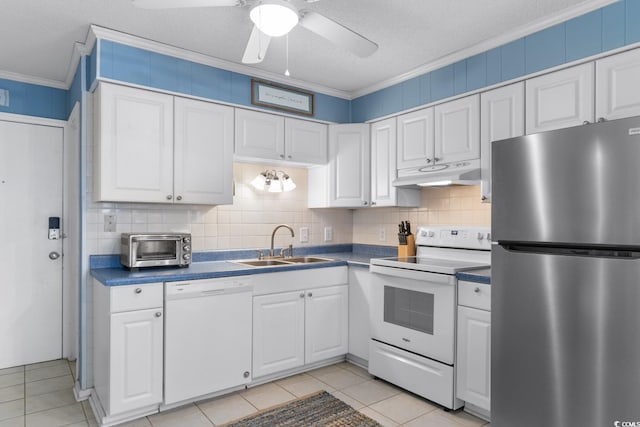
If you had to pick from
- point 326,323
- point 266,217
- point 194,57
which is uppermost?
point 194,57

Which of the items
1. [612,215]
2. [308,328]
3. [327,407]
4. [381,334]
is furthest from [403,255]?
[612,215]

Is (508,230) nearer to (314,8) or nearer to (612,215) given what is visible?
(612,215)

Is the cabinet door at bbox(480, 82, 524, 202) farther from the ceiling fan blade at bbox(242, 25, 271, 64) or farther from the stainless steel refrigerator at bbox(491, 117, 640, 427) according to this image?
the ceiling fan blade at bbox(242, 25, 271, 64)

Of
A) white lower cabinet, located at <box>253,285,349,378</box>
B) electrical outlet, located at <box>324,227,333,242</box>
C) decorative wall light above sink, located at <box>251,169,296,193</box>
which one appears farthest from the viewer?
electrical outlet, located at <box>324,227,333,242</box>

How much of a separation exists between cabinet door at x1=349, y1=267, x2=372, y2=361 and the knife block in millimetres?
408

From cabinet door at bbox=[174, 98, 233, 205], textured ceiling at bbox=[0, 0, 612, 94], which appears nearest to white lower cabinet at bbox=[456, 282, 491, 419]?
textured ceiling at bbox=[0, 0, 612, 94]

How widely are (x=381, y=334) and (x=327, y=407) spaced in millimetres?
670

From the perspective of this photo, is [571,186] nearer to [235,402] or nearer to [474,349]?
[474,349]

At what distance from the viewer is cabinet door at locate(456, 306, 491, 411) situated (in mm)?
2338

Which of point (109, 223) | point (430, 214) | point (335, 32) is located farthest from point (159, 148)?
point (430, 214)

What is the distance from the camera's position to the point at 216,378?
2.65 m

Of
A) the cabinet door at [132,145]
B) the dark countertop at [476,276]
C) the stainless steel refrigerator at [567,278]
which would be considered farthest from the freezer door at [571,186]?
the cabinet door at [132,145]

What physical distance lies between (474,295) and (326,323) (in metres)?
1.27

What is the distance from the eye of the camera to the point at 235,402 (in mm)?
2668
